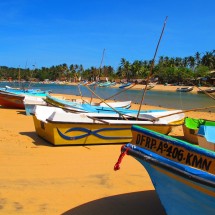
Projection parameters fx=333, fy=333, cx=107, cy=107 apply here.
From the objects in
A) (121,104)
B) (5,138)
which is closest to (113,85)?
(121,104)

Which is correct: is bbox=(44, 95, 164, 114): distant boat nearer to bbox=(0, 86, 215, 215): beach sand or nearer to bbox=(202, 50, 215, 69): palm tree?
bbox=(0, 86, 215, 215): beach sand

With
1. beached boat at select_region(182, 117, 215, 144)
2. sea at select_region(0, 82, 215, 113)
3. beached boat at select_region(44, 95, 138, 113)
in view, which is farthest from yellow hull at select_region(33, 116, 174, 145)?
sea at select_region(0, 82, 215, 113)

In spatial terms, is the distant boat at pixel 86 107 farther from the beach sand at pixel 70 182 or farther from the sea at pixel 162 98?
the beach sand at pixel 70 182

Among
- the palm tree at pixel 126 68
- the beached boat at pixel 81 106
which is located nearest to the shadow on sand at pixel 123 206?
the beached boat at pixel 81 106

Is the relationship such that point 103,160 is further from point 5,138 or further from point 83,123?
point 5,138

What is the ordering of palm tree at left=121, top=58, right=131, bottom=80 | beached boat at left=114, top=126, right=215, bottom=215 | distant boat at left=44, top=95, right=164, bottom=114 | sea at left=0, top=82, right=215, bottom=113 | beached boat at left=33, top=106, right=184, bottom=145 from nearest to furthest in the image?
beached boat at left=114, top=126, right=215, bottom=215 < beached boat at left=33, top=106, right=184, bottom=145 < distant boat at left=44, top=95, right=164, bottom=114 < sea at left=0, top=82, right=215, bottom=113 < palm tree at left=121, top=58, right=131, bottom=80

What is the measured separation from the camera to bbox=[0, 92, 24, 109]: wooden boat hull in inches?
724

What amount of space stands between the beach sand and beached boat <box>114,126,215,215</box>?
984 mm

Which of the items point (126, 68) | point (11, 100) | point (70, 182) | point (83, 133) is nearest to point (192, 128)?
point (83, 133)

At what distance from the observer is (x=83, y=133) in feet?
30.4

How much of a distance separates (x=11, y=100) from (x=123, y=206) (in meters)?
14.7

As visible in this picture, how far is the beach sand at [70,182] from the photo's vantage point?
16.7 ft

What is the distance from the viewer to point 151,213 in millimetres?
4992

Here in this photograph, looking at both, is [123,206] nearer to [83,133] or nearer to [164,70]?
[83,133]
